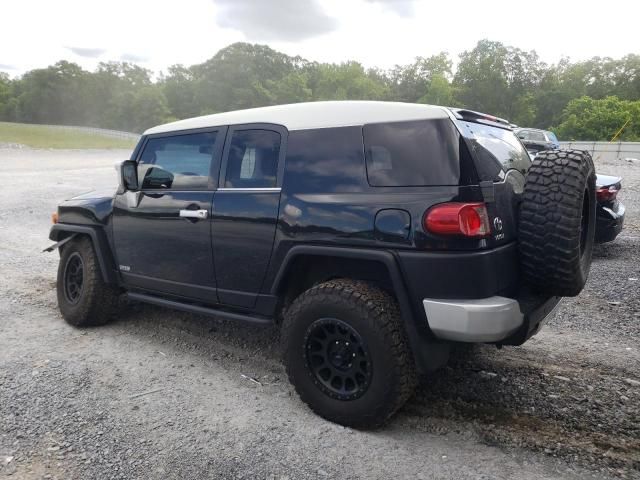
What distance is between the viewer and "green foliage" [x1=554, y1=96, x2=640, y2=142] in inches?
1572

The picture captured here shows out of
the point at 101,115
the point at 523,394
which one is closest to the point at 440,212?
the point at 523,394

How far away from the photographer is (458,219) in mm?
2533

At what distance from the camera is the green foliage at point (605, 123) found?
3994cm

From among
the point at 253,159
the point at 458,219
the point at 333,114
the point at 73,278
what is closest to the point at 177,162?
the point at 253,159

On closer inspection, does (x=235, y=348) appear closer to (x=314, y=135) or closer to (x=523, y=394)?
(x=314, y=135)

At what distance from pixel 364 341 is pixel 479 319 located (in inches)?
25.5

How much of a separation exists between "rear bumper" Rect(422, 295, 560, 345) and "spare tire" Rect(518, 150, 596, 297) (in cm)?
24

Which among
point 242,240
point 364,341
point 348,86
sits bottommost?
point 364,341

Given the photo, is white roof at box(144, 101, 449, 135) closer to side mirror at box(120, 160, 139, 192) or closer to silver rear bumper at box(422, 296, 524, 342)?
side mirror at box(120, 160, 139, 192)

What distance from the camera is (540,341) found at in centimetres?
412

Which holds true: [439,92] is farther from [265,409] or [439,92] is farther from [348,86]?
[265,409]

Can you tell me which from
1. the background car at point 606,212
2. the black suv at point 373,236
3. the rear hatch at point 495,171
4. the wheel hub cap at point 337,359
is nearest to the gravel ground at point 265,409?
the wheel hub cap at point 337,359

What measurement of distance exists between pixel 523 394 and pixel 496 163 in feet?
5.13

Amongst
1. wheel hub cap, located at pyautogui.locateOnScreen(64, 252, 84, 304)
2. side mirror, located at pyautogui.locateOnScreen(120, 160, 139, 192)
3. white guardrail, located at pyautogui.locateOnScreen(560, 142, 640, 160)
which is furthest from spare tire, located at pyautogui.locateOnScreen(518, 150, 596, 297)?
white guardrail, located at pyautogui.locateOnScreen(560, 142, 640, 160)
